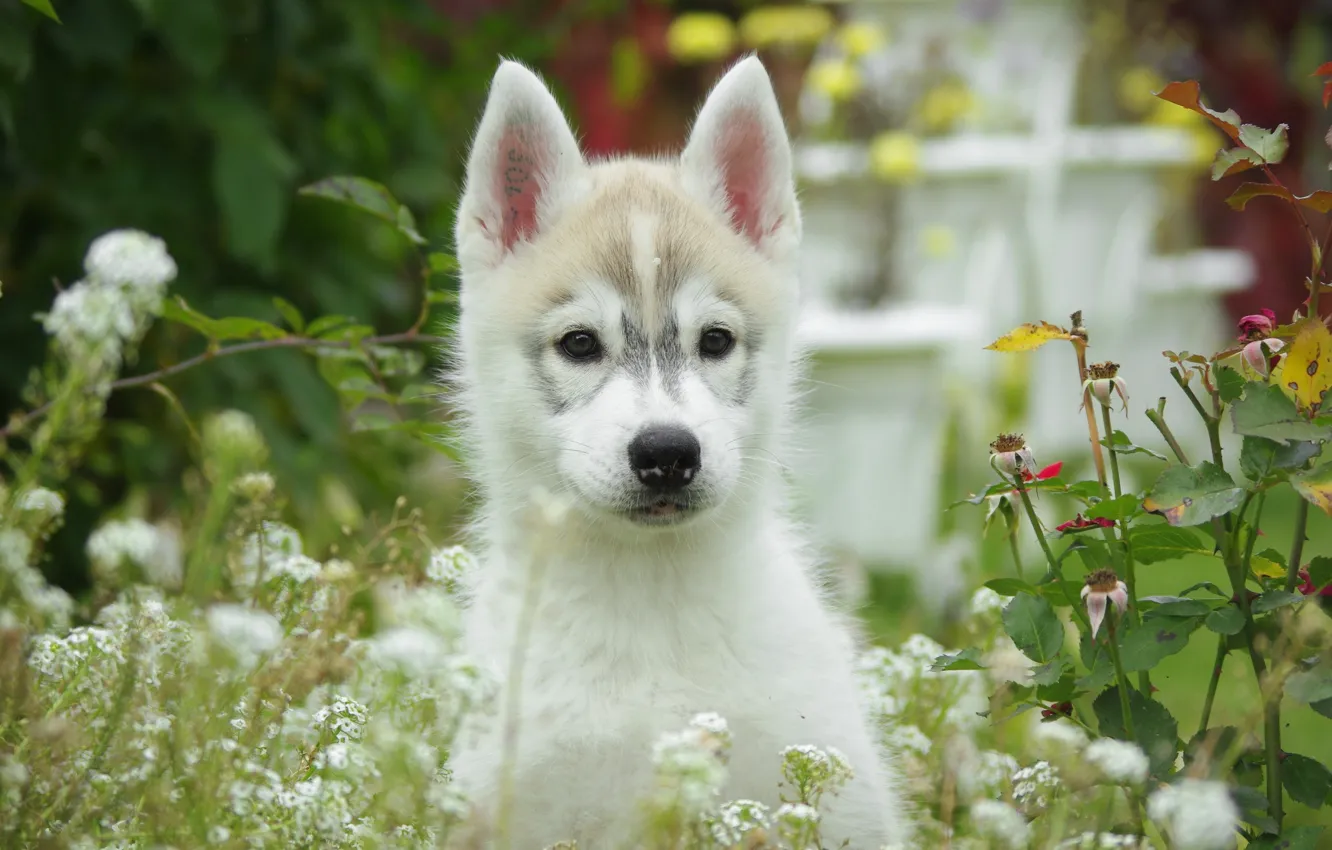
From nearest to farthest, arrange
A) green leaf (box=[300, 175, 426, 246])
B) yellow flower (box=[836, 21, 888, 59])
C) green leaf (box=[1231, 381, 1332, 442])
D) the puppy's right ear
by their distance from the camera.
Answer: green leaf (box=[1231, 381, 1332, 442])
green leaf (box=[300, 175, 426, 246])
the puppy's right ear
yellow flower (box=[836, 21, 888, 59])

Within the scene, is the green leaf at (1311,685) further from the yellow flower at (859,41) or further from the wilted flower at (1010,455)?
the yellow flower at (859,41)

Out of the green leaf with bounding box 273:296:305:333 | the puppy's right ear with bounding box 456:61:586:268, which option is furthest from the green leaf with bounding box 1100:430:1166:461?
the green leaf with bounding box 273:296:305:333

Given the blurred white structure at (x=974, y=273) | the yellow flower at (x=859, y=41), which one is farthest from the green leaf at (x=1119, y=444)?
the yellow flower at (x=859, y=41)

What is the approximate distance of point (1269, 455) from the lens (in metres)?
2.06

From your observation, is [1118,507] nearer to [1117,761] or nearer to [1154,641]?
[1154,641]

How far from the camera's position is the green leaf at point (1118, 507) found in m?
2.04

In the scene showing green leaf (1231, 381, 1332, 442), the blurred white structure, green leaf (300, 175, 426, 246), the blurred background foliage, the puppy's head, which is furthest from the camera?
the blurred white structure

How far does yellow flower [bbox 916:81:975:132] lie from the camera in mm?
7742

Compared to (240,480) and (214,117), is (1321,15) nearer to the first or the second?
(214,117)

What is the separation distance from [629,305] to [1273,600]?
49.8 inches

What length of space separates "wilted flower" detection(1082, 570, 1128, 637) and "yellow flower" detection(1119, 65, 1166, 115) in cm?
772

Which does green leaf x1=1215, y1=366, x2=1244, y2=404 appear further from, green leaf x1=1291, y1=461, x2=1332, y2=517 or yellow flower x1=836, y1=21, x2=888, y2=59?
yellow flower x1=836, y1=21, x2=888, y2=59

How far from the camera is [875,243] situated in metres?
7.48

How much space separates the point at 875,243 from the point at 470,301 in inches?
186
